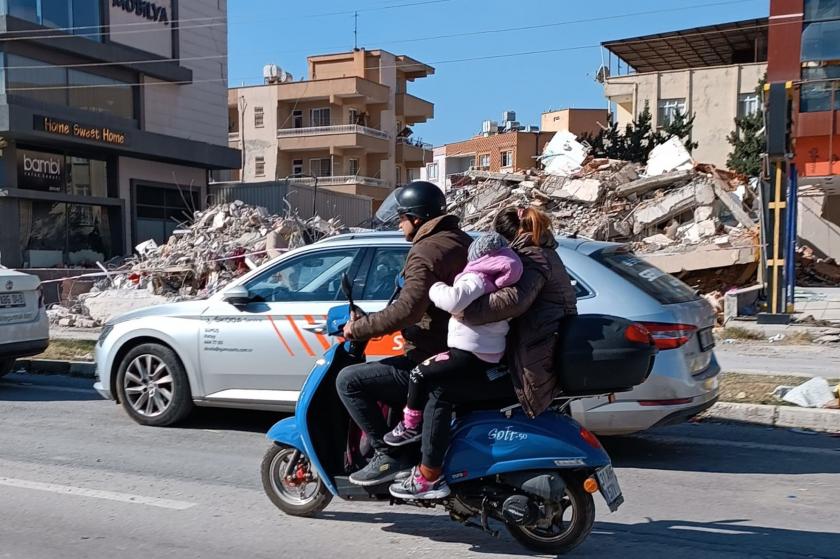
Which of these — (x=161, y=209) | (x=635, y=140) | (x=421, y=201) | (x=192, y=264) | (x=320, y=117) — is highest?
(x=320, y=117)

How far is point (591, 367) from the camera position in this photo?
418 cm

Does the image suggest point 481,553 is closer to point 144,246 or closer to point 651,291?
point 651,291

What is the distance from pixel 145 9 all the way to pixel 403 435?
31203 mm

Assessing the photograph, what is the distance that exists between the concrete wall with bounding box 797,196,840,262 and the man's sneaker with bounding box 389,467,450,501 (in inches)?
860

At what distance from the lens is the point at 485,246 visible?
13.7ft

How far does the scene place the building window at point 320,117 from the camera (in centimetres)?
5166

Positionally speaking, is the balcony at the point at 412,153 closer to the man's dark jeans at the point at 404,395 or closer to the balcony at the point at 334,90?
the balcony at the point at 334,90

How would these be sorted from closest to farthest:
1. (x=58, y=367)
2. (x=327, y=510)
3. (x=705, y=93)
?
(x=327, y=510), (x=58, y=367), (x=705, y=93)

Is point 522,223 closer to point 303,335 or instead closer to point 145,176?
point 303,335

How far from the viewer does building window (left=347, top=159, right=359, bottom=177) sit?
169 ft

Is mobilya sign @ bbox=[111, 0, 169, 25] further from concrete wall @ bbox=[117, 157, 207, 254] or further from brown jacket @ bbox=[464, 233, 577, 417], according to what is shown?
brown jacket @ bbox=[464, 233, 577, 417]

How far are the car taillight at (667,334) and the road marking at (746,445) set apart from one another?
151 centimetres

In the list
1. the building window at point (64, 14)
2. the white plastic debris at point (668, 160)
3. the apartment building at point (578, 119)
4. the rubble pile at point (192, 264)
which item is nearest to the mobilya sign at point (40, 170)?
the building window at point (64, 14)

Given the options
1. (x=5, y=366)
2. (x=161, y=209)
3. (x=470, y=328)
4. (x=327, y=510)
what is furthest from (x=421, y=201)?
(x=161, y=209)
